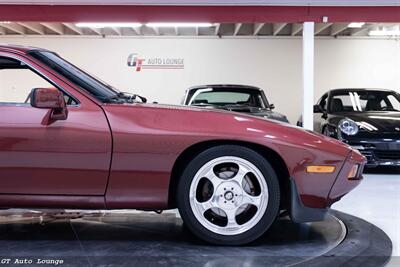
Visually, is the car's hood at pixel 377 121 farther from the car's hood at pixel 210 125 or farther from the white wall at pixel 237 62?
the white wall at pixel 237 62

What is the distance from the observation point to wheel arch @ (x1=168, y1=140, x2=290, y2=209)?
2826 mm

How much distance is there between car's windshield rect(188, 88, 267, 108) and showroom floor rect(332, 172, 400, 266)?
2.09 meters

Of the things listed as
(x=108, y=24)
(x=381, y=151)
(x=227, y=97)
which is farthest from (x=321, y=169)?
(x=108, y=24)

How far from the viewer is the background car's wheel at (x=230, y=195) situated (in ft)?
9.12

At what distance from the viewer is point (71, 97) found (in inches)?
112

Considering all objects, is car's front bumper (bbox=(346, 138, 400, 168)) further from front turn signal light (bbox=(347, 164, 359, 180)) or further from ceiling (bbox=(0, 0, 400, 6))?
front turn signal light (bbox=(347, 164, 359, 180))

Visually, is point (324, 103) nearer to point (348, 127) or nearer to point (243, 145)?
point (348, 127)

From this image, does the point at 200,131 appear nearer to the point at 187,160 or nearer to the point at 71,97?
the point at 187,160

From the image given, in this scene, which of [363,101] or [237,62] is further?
[237,62]

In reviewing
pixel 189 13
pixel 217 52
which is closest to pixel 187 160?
pixel 189 13

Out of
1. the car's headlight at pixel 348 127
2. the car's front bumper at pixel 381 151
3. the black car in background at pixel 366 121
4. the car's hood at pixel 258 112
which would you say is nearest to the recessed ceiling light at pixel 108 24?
the car's hood at pixel 258 112

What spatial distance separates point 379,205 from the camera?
4.52 metres

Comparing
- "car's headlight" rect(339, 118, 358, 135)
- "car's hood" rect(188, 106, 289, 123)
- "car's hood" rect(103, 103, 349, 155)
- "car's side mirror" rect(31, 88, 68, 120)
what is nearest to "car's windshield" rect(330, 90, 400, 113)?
"car's headlight" rect(339, 118, 358, 135)

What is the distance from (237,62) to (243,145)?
36.0ft
